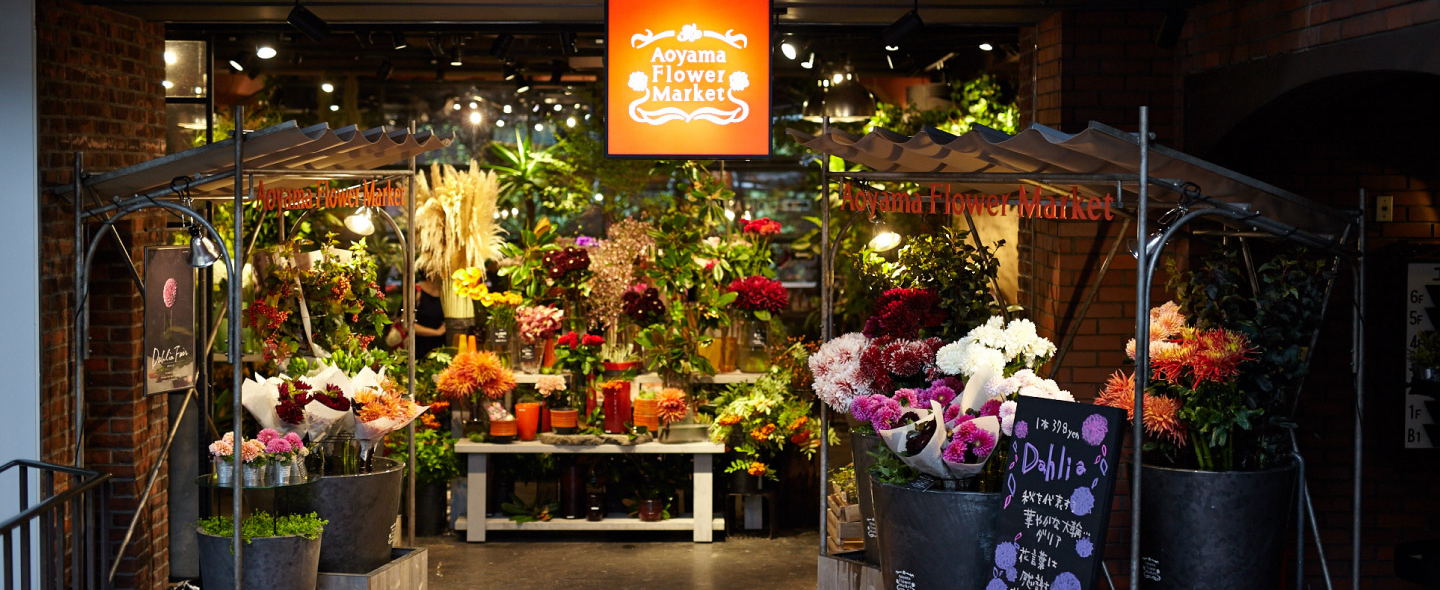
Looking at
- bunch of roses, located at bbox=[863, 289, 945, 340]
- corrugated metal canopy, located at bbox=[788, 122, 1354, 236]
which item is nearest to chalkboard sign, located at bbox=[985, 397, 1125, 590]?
corrugated metal canopy, located at bbox=[788, 122, 1354, 236]

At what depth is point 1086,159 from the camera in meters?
4.33

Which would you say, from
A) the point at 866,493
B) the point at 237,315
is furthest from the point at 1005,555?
the point at 237,315

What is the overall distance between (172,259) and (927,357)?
10.6ft

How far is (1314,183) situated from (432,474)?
5.07 m

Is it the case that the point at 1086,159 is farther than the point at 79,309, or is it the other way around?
the point at 79,309

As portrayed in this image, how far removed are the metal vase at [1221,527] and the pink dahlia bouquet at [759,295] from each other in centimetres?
352

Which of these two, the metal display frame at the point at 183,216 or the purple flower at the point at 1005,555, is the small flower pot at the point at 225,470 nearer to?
the metal display frame at the point at 183,216

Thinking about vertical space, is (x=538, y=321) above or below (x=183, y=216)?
below

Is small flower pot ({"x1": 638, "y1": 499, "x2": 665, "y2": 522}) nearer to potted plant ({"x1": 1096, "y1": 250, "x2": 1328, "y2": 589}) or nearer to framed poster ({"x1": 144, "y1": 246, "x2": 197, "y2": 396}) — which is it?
framed poster ({"x1": 144, "y1": 246, "x2": 197, "y2": 396})

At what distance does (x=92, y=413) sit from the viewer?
575 cm

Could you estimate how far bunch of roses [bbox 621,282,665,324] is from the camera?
761cm

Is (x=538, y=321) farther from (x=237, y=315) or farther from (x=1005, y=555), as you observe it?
(x=1005, y=555)

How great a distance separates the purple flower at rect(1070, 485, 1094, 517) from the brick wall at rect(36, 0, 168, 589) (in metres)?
3.84

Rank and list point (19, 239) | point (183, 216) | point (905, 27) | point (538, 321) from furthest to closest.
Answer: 1. point (538, 321)
2. point (905, 27)
3. point (19, 239)
4. point (183, 216)
